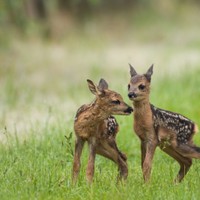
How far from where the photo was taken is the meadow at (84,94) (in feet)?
26.3

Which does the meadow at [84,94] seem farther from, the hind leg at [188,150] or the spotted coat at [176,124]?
the spotted coat at [176,124]

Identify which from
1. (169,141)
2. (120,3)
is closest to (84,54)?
(120,3)

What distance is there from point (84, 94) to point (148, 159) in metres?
7.75

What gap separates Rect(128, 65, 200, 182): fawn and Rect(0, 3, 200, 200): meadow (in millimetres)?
266

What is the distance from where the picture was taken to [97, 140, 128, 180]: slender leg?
839 cm

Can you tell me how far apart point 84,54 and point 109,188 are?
48.0 feet

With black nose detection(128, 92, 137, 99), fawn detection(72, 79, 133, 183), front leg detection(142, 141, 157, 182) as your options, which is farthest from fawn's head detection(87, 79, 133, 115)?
front leg detection(142, 141, 157, 182)

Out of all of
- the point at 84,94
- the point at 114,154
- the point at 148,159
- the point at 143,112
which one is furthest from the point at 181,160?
the point at 84,94

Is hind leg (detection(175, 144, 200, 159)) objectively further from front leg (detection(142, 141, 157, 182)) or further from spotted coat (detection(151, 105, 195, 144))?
front leg (detection(142, 141, 157, 182))

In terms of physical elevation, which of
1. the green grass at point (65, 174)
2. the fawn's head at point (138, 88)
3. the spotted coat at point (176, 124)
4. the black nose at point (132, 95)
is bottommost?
the green grass at point (65, 174)

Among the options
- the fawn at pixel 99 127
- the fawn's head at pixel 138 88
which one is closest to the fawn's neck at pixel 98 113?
the fawn at pixel 99 127

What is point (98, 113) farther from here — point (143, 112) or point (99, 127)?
point (143, 112)

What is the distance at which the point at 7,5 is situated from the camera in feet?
69.9

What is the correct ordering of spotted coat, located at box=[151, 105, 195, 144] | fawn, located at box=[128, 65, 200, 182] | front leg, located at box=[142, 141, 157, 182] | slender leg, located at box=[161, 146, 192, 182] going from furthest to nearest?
slender leg, located at box=[161, 146, 192, 182]
spotted coat, located at box=[151, 105, 195, 144]
fawn, located at box=[128, 65, 200, 182]
front leg, located at box=[142, 141, 157, 182]
